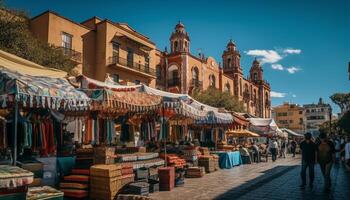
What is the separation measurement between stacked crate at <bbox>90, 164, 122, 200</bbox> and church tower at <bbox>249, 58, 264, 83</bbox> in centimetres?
5973

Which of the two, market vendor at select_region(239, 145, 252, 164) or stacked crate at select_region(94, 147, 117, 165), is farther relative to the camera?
market vendor at select_region(239, 145, 252, 164)

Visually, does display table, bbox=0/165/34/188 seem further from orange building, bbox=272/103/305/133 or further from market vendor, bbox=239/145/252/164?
orange building, bbox=272/103/305/133

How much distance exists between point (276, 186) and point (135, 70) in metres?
23.2

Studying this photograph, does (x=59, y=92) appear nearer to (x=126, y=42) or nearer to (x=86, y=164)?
(x=86, y=164)

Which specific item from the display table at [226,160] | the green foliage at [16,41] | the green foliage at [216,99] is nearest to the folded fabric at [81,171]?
the display table at [226,160]

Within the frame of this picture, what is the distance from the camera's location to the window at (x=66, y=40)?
2589cm

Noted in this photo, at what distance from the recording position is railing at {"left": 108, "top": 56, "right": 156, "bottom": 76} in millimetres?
29175

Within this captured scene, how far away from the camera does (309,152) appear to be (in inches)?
383

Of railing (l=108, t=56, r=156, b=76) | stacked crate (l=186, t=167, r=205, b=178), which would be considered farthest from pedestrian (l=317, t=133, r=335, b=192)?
railing (l=108, t=56, r=156, b=76)

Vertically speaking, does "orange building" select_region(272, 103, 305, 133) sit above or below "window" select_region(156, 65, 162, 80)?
below

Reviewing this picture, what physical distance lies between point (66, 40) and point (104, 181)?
69.7 ft

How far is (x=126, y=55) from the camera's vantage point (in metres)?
31.4

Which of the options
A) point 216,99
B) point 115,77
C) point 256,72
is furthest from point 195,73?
point 256,72

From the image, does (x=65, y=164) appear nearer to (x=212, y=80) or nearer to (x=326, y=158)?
(x=326, y=158)
